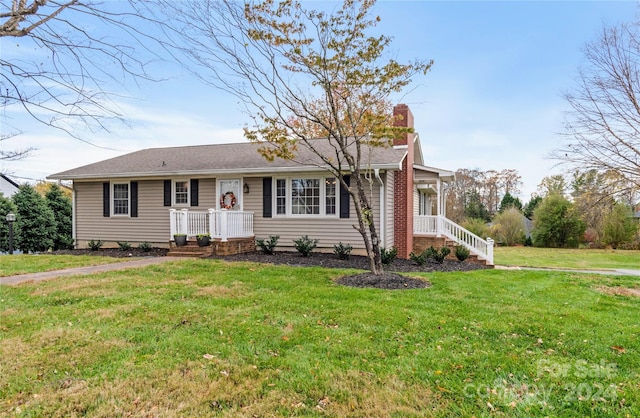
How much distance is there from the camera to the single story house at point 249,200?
1174 cm

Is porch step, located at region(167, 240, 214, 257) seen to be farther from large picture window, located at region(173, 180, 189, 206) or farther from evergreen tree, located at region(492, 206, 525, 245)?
evergreen tree, located at region(492, 206, 525, 245)

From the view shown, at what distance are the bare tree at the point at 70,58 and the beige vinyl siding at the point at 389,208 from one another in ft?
29.9

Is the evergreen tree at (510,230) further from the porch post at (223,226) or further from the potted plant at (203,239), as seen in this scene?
the potted plant at (203,239)

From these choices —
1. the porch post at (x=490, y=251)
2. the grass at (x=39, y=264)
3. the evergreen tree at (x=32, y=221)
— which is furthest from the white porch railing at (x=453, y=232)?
the evergreen tree at (x=32, y=221)

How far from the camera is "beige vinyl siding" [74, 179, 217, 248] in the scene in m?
13.5

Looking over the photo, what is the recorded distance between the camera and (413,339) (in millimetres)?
4066

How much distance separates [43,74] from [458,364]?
4.11m

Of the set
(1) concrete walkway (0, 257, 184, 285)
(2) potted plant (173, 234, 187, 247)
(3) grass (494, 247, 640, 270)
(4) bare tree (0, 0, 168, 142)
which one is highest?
(4) bare tree (0, 0, 168, 142)

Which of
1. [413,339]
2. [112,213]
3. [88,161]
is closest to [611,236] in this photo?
[413,339]

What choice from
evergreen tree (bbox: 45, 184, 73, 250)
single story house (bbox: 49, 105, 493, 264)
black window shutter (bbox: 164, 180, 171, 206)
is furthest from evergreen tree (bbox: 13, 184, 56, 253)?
black window shutter (bbox: 164, 180, 171, 206)

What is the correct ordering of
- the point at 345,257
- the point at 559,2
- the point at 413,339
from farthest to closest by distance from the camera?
the point at 345,257, the point at 559,2, the point at 413,339

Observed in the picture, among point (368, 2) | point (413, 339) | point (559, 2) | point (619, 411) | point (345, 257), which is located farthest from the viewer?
point (345, 257)

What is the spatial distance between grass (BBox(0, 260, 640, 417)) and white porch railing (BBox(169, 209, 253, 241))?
17.2 feet

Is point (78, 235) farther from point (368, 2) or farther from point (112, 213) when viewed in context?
point (368, 2)
